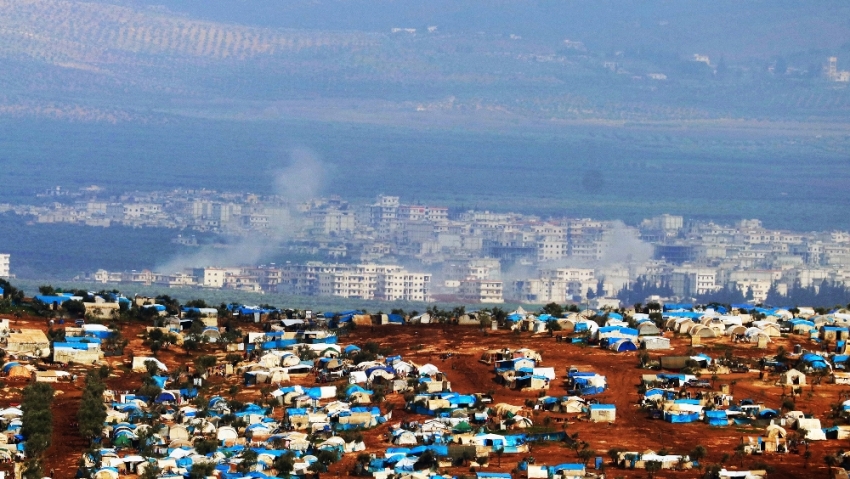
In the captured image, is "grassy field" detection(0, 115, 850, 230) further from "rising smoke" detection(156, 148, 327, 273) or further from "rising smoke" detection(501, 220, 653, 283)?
"rising smoke" detection(501, 220, 653, 283)

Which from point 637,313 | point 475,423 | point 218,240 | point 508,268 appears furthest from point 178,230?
point 475,423

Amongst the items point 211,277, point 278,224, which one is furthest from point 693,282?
point 278,224

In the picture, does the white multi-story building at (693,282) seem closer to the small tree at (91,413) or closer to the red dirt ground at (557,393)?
the red dirt ground at (557,393)

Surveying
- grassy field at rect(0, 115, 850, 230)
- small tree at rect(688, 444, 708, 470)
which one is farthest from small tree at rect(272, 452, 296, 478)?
grassy field at rect(0, 115, 850, 230)

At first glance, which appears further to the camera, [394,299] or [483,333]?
[394,299]

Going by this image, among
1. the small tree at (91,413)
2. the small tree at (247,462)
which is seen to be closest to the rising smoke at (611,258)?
the small tree at (91,413)

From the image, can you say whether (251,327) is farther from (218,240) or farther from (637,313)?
(218,240)
